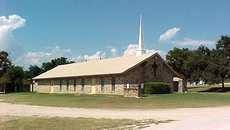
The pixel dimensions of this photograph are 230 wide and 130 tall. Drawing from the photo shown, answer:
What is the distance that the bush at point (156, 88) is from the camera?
171ft

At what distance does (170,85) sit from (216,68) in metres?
22.2

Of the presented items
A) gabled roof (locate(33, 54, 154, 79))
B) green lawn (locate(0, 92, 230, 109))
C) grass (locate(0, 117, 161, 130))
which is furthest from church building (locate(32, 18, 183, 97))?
grass (locate(0, 117, 161, 130))

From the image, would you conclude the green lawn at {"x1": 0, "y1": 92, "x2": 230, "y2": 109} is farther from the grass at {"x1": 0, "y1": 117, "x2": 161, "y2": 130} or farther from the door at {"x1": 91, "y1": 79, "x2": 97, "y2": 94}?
the door at {"x1": 91, "y1": 79, "x2": 97, "y2": 94}

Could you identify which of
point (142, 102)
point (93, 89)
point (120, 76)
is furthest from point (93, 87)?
point (142, 102)

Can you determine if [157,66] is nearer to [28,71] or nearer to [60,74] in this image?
[60,74]

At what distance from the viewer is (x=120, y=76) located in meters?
54.2

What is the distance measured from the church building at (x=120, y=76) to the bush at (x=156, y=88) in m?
1.19

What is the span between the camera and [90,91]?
59.8m

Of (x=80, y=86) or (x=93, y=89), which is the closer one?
(x=93, y=89)

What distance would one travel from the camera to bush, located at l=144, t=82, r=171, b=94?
171 feet

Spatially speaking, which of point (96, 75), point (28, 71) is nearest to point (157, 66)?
point (96, 75)

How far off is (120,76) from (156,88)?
173 inches

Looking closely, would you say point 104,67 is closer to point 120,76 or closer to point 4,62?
point 120,76

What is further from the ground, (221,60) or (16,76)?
Answer: (221,60)
